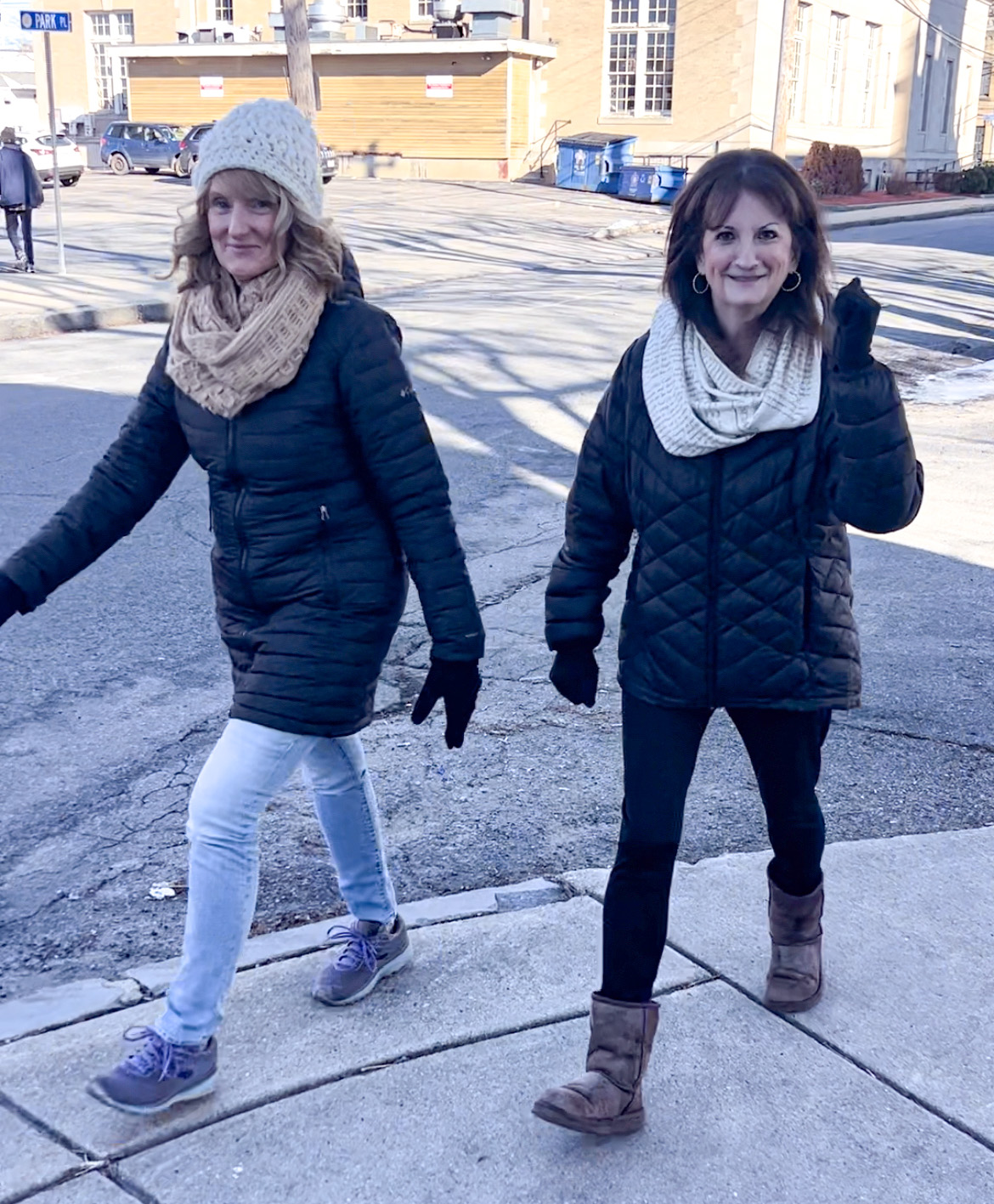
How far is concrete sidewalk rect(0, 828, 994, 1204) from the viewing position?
254 cm

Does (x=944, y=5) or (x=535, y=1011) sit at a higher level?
(x=944, y=5)

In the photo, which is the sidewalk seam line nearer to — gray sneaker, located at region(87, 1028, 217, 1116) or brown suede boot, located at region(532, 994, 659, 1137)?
brown suede boot, located at region(532, 994, 659, 1137)

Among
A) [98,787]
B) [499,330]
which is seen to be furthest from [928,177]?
[98,787]

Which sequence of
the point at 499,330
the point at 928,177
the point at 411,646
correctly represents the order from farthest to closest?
the point at 928,177
the point at 499,330
the point at 411,646

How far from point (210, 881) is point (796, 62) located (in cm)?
4716

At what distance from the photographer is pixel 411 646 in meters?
5.61

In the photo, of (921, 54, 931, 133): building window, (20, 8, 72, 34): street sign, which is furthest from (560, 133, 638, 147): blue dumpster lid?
(20, 8, 72, 34): street sign

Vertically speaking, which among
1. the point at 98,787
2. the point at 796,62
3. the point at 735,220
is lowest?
the point at 98,787

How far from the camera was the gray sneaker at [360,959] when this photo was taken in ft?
10.1

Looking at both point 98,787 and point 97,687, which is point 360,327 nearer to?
point 98,787

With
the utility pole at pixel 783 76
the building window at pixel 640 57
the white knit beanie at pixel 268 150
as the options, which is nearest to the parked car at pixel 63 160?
the building window at pixel 640 57

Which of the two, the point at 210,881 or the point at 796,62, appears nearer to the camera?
the point at 210,881

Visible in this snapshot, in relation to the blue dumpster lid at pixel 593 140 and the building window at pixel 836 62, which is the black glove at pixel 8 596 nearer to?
the blue dumpster lid at pixel 593 140

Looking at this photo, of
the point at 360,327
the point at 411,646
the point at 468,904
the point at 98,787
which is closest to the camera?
the point at 360,327
